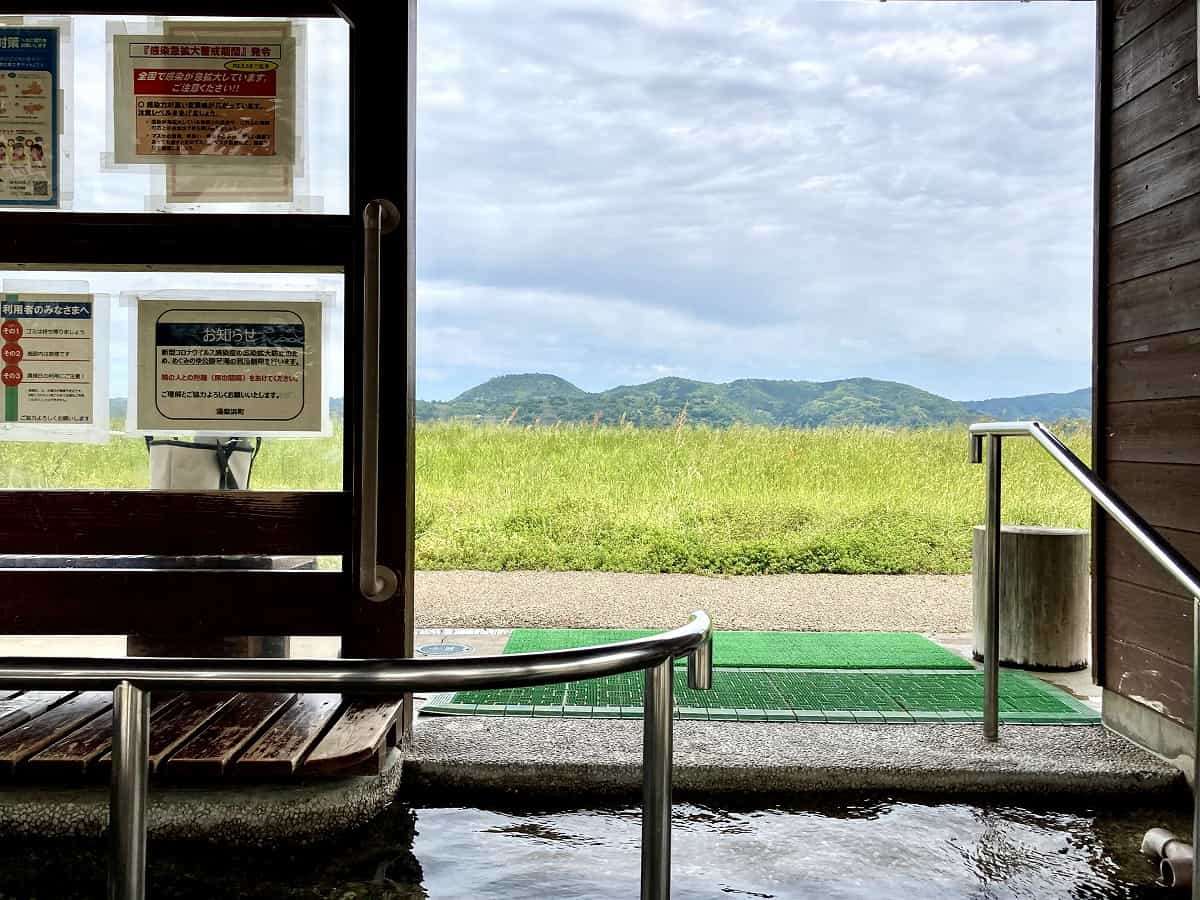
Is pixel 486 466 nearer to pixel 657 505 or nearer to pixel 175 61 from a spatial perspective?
pixel 657 505

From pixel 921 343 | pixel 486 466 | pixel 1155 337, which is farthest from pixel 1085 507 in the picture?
pixel 1155 337

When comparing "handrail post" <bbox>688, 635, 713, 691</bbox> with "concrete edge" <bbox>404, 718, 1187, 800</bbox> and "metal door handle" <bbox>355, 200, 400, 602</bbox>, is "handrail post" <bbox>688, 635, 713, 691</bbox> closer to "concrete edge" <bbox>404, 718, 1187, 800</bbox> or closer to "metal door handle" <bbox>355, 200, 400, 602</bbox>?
"metal door handle" <bbox>355, 200, 400, 602</bbox>

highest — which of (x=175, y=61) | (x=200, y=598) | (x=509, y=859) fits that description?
(x=175, y=61)

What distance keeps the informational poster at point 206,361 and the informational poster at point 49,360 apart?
5.0 inches

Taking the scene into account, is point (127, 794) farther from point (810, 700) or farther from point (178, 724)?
point (810, 700)

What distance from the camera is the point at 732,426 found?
8.34 meters

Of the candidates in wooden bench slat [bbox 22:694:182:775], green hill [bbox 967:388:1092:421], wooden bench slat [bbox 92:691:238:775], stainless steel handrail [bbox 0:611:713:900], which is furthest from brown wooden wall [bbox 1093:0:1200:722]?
green hill [bbox 967:388:1092:421]

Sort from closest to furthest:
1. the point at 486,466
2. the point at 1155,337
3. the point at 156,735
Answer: the point at 156,735
the point at 1155,337
the point at 486,466

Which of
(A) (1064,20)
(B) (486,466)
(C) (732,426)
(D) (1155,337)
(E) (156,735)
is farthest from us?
(A) (1064,20)

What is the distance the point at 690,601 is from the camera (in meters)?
5.44

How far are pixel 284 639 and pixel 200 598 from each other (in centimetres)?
21

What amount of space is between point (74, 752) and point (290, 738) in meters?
0.39

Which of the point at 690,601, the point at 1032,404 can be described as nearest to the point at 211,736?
the point at 690,601

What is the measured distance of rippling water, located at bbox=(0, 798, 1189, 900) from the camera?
173 cm
